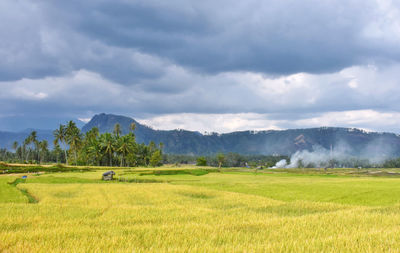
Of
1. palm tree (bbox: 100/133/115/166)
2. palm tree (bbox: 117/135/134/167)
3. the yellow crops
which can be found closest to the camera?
the yellow crops

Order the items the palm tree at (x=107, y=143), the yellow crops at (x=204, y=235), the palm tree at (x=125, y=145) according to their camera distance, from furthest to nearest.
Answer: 1. the palm tree at (x=125, y=145)
2. the palm tree at (x=107, y=143)
3. the yellow crops at (x=204, y=235)

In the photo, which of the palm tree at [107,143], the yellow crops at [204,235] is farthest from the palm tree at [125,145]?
the yellow crops at [204,235]

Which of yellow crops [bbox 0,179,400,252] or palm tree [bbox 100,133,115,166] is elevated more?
palm tree [bbox 100,133,115,166]

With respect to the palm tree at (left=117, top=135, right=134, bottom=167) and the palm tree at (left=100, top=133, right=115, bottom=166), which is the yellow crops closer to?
the palm tree at (left=100, top=133, right=115, bottom=166)

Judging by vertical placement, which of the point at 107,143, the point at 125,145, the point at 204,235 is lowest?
the point at 204,235

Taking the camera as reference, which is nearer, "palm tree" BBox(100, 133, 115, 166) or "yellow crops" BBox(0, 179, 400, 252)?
"yellow crops" BBox(0, 179, 400, 252)

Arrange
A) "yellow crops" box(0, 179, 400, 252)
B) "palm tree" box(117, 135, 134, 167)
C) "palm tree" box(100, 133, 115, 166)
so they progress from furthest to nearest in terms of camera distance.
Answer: "palm tree" box(117, 135, 134, 167) < "palm tree" box(100, 133, 115, 166) < "yellow crops" box(0, 179, 400, 252)

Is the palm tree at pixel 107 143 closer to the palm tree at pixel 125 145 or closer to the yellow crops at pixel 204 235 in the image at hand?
the palm tree at pixel 125 145

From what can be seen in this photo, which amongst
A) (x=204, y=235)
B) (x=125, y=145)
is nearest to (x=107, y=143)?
(x=125, y=145)

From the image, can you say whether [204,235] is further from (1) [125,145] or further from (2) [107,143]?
(2) [107,143]

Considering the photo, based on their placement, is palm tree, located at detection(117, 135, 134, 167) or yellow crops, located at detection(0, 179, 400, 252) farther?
palm tree, located at detection(117, 135, 134, 167)

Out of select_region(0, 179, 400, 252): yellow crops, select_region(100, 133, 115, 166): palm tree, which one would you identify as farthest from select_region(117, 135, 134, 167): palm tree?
select_region(0, 179, 400, 252): yellow crops

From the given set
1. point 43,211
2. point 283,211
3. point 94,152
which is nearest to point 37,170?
point 94,152

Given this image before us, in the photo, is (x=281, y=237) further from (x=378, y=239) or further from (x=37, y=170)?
(x=37, y=170)
